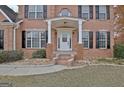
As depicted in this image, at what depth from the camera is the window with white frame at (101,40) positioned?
27234 millimetres

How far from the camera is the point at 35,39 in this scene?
27.2 meters

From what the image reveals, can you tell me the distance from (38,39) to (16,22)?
2782 millimetres

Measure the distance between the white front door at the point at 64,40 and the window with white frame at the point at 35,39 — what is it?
1603mm

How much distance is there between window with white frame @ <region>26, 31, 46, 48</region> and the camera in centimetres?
2711

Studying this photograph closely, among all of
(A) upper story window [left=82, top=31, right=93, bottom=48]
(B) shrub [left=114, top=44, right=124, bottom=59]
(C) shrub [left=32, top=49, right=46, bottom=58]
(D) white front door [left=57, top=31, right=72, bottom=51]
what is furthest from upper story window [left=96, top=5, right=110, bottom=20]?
(C) shrub [left=32, top=49, right=46, bottom=58]

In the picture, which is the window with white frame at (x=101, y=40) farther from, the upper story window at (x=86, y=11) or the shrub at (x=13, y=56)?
the shrub at (x=13, y=56)

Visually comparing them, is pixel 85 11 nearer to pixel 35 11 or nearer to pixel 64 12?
pixel 64 12

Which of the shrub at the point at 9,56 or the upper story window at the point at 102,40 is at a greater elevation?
the upper story window at the point at 102,40

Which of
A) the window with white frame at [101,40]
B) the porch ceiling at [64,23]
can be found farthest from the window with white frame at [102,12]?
the porch ceiling at [64,23]

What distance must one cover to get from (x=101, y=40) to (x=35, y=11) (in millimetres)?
7162

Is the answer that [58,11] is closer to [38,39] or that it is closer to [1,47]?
[38,39]

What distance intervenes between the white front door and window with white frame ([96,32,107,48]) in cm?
281

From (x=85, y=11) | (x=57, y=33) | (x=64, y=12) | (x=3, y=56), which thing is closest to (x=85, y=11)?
(x=85, y=11)
